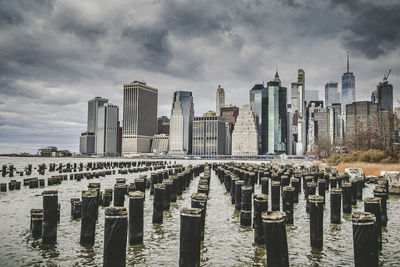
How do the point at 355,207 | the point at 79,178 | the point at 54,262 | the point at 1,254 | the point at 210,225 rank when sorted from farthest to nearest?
the point at 79,178, the point at 355,207, the point at 210,225, the point at 1,254, the point at 54,262

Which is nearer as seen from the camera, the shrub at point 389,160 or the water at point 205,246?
the water at point 205,246

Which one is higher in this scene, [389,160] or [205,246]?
[389,160]

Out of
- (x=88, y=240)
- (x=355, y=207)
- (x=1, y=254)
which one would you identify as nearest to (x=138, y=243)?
(x=88, y=240)

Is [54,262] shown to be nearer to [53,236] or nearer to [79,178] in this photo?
[53,236]

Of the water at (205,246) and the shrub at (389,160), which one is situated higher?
the shrub at (389,160)

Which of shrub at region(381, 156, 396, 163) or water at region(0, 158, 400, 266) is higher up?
shrub at region(381, 156, 396, 163)

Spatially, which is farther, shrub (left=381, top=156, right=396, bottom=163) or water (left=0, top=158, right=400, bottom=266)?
shrub (left=381, top=156, right=396, bottom=163)

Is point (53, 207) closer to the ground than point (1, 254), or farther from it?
farther from it

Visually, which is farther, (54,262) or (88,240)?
(88,240)

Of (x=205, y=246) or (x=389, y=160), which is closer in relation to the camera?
(x=205, y=246)

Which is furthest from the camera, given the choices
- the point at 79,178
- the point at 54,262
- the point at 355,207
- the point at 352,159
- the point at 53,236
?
the point at 352,159

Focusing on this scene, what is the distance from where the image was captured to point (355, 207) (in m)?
17.5

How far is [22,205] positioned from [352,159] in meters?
51.7

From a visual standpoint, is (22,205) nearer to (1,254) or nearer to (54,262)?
(1,254)
